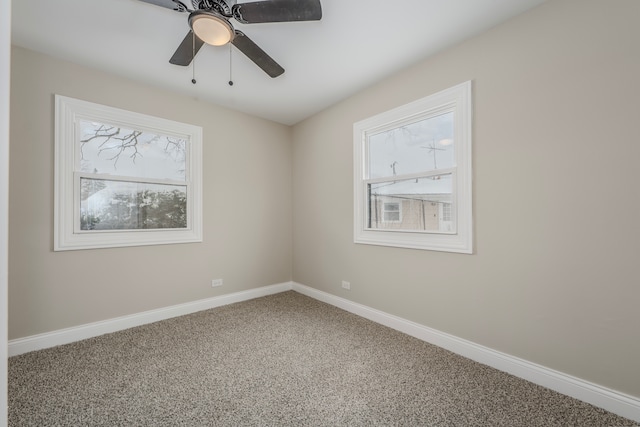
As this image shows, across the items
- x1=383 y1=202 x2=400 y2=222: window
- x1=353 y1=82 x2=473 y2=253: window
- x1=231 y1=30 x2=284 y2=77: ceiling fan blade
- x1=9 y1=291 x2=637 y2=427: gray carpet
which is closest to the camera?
x1=9 y1=291 x2=637 y2=427: gray carpet

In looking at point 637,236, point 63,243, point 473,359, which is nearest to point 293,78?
point 63,243

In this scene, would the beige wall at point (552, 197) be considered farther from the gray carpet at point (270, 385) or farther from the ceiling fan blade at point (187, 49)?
the ceiling fan blade at point (187, 49)

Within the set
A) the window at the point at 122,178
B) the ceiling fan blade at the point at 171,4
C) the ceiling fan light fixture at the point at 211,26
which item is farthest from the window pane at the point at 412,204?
the ceiling fan blade at the point at 171,4

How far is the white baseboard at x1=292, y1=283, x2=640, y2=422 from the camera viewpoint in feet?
5.04

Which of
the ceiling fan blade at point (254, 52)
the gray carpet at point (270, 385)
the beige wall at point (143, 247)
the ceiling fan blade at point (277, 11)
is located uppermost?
the ceiling fan blade at point (277, 11)

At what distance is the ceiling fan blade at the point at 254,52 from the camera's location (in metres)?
1.82

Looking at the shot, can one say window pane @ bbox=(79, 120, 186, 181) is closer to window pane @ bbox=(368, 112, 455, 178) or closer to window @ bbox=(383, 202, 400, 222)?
window pane @ bbox=(368, 112, 455, 178)

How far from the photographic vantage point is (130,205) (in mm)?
2814

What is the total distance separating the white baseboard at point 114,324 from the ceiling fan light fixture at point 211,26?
8.79ft

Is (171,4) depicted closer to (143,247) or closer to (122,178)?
(122,178)

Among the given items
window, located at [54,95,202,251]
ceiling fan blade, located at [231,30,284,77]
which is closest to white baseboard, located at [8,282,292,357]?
window, located at [54,95,202,251]

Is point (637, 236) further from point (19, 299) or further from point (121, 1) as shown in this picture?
point (19, 299)

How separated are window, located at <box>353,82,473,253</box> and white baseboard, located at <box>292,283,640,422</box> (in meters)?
Result: 0.75

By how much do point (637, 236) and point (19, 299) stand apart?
4.34 meters
